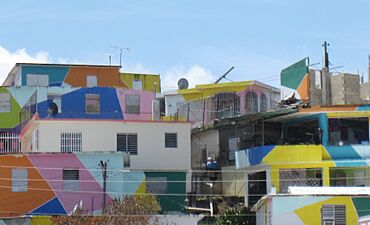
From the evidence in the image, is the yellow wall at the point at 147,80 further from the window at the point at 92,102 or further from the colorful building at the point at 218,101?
the window at the point at 92,102

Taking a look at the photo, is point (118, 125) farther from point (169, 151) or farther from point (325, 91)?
point (325, 91)

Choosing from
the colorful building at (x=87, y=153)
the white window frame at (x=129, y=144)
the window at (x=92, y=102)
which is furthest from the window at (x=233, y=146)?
the window at (x=92, y=102)

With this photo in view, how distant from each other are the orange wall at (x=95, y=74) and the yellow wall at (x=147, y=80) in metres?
2.32

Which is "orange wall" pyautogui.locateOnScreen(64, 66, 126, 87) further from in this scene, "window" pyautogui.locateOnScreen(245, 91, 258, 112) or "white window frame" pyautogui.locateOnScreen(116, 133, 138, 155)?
"white window frame" pyautogui.locateOnScreen(116, 133, 138, 155)

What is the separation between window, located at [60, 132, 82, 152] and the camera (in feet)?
164

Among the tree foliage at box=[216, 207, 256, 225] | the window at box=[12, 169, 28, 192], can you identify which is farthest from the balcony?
the window at box=[12, 169, 28, 192]

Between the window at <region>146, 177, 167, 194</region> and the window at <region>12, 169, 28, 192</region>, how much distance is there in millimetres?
6966

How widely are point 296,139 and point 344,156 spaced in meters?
4.80

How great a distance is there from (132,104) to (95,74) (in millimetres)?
9631

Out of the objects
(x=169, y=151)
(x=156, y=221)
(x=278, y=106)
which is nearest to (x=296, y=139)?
(x=278, y=106)

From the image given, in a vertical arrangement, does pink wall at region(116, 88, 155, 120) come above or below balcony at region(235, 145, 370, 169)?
above

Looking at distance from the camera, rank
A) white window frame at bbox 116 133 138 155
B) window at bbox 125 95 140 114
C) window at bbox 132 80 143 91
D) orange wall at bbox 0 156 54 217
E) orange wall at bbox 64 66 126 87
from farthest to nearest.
A: window at bbox 132 80 143 91, orange wall at bbox 64 66 126 87, window at bbox 125 95 140 114, white window frame at bbox 116 133 138 155, orange wall at bbox 0 156 54 217

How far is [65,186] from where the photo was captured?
151ft

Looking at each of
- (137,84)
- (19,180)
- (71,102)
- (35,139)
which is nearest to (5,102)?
(71,102)
